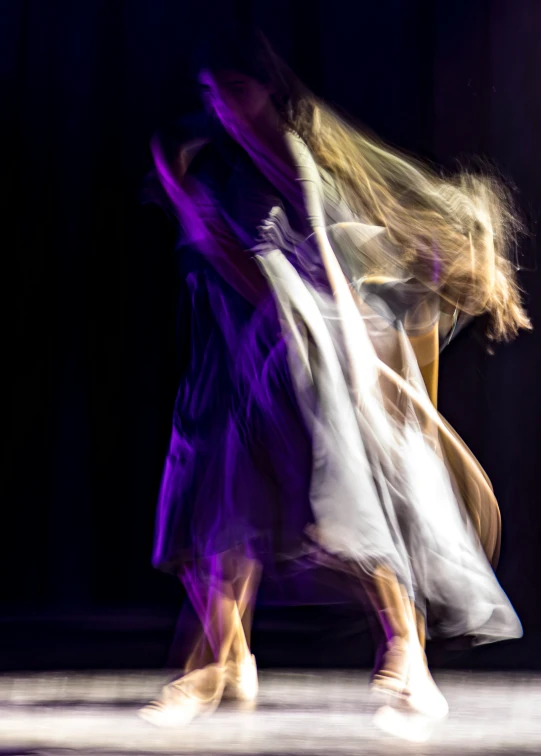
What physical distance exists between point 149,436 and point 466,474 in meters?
1.09

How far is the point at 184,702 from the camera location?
5.28 feet

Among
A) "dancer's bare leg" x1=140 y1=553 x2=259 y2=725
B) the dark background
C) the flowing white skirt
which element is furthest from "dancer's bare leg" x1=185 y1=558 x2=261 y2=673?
the dark background

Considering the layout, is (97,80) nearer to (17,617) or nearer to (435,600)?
(17,617)

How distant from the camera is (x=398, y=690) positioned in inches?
61.4

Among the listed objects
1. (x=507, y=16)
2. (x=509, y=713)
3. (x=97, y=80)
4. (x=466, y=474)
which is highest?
(x=507, y=16)

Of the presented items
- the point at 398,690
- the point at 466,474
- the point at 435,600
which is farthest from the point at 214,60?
the point at 398,690

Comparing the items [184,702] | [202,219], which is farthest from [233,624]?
[202,219]

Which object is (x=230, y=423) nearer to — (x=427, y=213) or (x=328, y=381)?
(x=328, y=381)

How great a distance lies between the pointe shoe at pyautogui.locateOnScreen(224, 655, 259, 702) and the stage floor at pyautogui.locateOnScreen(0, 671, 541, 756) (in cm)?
3

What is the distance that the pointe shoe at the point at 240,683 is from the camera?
177cm

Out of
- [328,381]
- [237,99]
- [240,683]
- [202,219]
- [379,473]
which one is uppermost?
[237,99]

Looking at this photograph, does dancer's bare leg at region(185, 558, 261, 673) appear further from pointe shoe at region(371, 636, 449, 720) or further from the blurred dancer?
pointe shoe at region(371, 636, 449, 720)

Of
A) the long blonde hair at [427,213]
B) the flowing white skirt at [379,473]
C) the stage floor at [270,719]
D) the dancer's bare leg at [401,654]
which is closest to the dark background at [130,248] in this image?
the stage floor at [270,719]

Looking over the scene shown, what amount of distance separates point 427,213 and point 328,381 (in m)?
0.44
